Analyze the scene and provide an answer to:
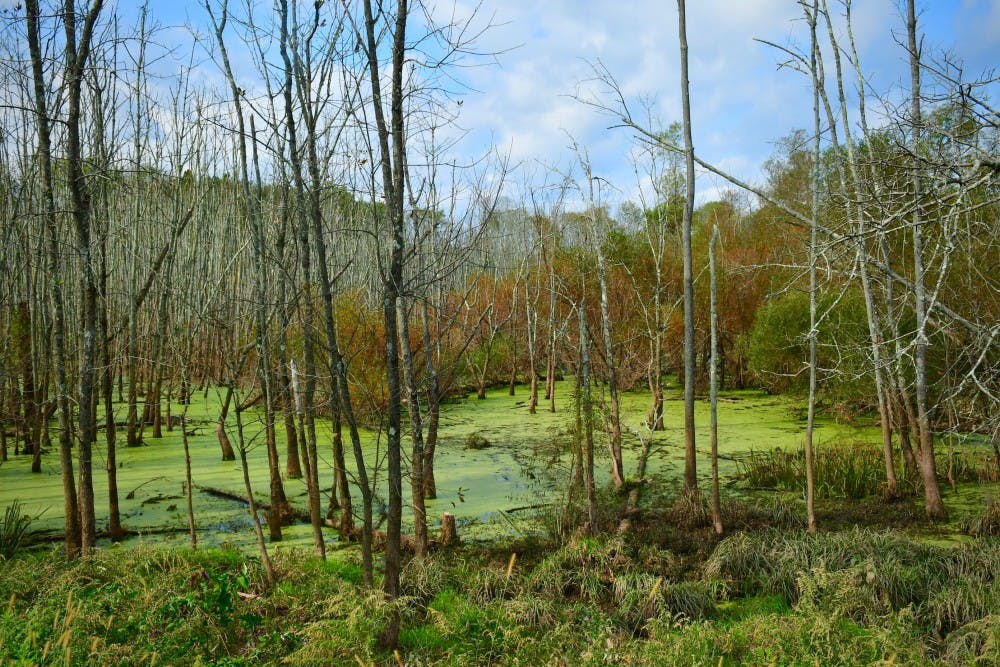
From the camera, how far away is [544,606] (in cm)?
430

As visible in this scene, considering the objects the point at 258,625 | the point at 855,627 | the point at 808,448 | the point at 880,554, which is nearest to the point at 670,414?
the point at 808,448

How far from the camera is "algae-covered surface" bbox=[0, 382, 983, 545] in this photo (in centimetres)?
626

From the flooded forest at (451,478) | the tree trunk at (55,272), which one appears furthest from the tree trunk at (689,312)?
the tree trunk at (55,272)

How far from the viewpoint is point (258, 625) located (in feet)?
13.5

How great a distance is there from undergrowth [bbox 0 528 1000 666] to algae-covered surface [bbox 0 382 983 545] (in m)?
0.88

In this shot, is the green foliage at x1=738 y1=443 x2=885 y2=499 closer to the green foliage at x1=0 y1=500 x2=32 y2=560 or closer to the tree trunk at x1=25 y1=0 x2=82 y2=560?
the tree trunk at x1=25 y1=0 x2=82 y2=560

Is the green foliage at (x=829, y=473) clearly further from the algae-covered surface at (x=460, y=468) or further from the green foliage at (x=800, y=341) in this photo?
the green foliage at (x=800, y=341)

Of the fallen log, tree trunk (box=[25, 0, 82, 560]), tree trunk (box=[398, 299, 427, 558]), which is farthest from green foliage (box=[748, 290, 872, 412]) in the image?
tree trunk (box=[25, 0, 82, 560])

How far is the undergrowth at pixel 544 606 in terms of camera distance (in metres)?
3.52

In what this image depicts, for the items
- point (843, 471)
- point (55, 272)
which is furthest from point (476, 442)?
point (55, 272)

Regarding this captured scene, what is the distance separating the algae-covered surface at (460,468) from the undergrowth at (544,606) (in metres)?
0.88

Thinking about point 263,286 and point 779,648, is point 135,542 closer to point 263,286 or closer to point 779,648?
point 263,286

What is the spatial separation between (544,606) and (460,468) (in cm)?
404

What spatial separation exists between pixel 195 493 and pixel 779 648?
5.75 m
